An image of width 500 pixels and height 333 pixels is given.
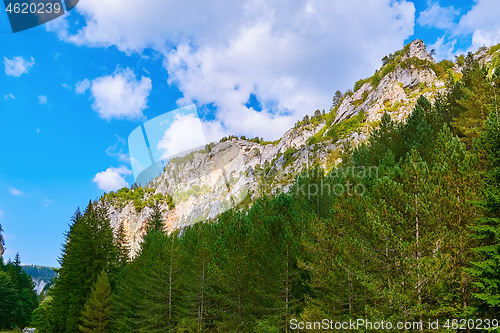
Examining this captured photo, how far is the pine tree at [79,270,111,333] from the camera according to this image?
30.1 m

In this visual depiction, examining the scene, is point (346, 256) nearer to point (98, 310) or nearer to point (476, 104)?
point (476, 104)

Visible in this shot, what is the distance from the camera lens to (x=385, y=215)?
1330 cm

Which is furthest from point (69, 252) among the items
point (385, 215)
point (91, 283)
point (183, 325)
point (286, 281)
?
point (385, 215)

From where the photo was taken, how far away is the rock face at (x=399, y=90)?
9106cm

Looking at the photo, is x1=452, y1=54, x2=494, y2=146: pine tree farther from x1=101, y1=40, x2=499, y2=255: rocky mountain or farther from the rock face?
the rock face

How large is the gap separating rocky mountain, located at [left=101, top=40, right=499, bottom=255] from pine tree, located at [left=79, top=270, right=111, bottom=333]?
3724cm

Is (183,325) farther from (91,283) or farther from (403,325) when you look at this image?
(403,325)

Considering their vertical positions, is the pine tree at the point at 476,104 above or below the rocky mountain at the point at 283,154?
below

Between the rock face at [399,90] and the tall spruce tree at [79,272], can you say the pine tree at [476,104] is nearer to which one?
the tall spruce tree at [79,272]

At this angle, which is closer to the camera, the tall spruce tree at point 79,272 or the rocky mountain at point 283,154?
the tall spruce tree at point 79,272

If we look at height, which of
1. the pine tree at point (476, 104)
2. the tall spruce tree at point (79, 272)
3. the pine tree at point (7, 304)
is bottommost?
the pine tree at point (7, 304)

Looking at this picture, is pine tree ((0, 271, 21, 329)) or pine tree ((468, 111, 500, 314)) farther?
pine tree ((0, 271, 21, 329))

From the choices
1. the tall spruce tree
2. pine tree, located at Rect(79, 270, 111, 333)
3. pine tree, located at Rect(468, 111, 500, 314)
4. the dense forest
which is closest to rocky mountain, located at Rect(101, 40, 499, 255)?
the tall spruce tree

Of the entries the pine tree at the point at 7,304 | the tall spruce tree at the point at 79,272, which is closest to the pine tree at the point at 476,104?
the tall spruce tree at the point at 79,272
